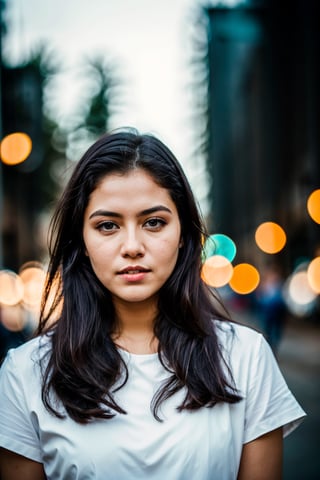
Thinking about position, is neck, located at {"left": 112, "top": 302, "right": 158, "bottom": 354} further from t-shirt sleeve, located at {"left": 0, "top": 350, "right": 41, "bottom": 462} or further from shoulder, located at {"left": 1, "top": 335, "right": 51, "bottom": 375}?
t-shirt sleeve, located at {"left": 0, "top": 350, "right": 41, "bottom": 462}

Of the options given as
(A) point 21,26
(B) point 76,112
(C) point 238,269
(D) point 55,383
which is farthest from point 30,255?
(D) point 55,383

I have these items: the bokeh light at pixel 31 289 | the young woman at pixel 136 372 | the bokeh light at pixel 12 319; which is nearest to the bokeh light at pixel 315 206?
the bokeh light at pixel 31 289

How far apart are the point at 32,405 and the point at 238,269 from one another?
6617 centimetres

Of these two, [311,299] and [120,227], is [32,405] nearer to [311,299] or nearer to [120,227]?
[120,227]

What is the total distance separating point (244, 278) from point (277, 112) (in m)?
26.6

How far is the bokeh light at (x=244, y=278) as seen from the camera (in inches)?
2341

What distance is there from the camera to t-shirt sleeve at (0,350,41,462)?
240 cm

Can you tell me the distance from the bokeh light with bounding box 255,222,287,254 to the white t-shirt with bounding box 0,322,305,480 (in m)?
37.6

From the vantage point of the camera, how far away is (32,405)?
241cm

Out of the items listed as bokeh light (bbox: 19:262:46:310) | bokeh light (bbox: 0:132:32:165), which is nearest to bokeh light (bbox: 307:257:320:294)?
bokeh light (bbox: 19:262:46:310)

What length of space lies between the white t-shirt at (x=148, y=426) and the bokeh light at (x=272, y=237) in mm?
37584

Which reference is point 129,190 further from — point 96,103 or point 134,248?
point 96,103

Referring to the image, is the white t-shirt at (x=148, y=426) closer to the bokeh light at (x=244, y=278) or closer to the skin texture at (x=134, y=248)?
the skin texture at (x=134, y=248)

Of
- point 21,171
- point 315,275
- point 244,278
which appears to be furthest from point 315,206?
point 244,278
